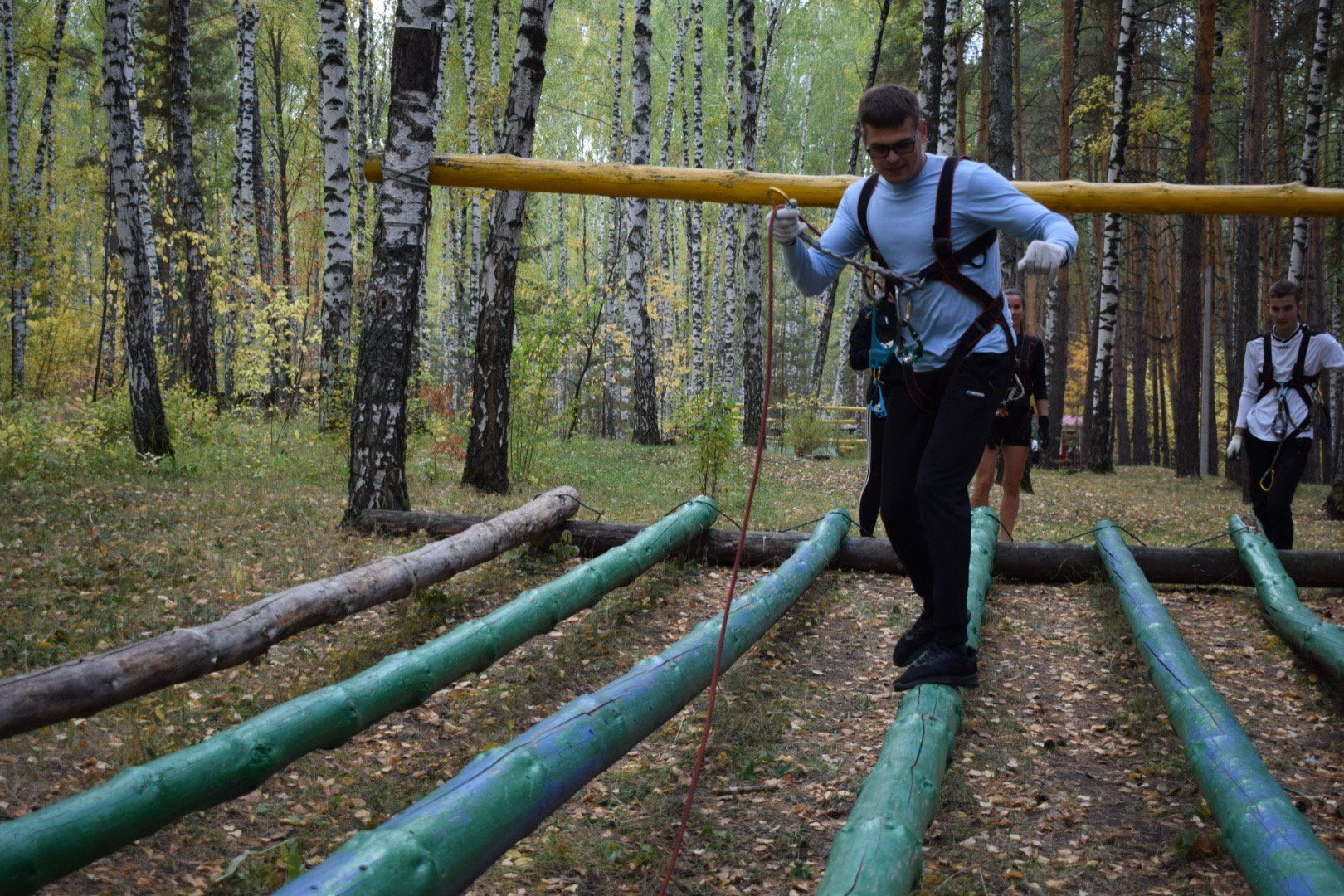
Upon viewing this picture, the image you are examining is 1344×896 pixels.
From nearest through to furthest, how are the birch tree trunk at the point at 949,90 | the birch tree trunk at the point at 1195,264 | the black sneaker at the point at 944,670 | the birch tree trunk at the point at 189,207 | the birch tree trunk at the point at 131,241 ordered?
the black sneaker at the point at 944,670
the birch tree trunk at the point at 131,241
the birch tree trunk at the point at 189,207
the birch tree trunk at the point at 949,90
the birch tree trunk at the point at 1195,264

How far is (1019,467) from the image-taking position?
745 cm

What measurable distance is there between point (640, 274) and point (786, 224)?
48.0 ft

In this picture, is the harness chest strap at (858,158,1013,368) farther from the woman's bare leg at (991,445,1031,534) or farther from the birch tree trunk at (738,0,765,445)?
the birch tree trunk at (738,0,765,445)

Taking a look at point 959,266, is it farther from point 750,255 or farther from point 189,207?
point 750,255

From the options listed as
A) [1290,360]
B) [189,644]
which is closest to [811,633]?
[189,644]

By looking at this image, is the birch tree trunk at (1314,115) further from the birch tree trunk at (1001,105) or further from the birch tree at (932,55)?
the birch tree at (932,55)

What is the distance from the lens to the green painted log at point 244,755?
8.73ft

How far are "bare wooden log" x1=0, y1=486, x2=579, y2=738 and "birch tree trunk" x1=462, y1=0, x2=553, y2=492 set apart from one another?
133 inches

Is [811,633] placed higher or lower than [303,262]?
lower

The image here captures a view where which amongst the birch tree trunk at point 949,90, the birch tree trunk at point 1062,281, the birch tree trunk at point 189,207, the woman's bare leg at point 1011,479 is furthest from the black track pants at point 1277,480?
the birch tree trunk at point 1062,281

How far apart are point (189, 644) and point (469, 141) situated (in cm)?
1841

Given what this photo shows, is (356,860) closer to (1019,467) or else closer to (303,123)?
(1019,467)

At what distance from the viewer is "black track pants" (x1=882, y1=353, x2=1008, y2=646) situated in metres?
4.04

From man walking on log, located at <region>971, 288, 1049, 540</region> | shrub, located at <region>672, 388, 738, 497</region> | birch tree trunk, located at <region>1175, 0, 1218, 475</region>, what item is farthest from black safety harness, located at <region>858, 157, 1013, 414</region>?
birch tree trunk, located at <region>1175, 0, 1218, 475</region>
